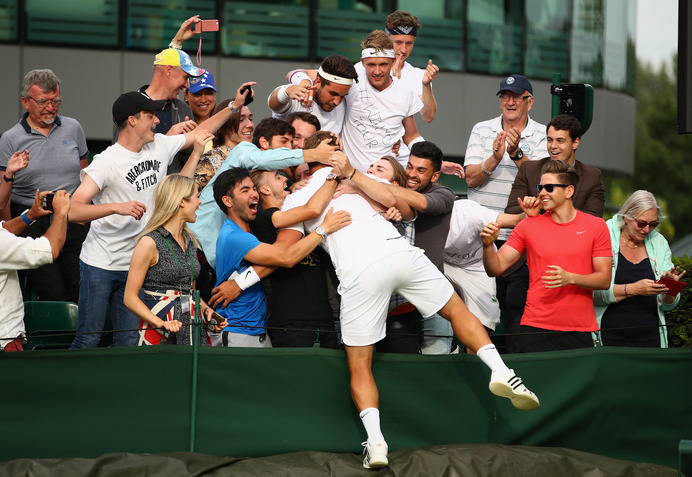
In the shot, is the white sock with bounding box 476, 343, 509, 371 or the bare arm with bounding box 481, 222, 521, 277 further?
the bare arm with bounding box 481, 222, 521, 277

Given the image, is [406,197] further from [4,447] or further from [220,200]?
[4,447]

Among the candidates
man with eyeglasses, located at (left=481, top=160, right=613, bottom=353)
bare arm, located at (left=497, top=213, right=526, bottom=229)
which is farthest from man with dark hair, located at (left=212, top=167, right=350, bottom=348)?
Answer: bare arm, located at (left=497, top=213, right=526, bottom=229)

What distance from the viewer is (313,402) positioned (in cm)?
658

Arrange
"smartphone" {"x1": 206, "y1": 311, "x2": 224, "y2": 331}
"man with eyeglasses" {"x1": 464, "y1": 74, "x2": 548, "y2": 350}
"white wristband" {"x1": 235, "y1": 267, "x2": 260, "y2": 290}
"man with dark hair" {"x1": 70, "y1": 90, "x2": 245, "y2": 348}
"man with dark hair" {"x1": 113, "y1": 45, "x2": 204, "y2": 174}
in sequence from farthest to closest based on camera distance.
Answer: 1. "man with eyeglasses" {"x1": 464, "y1": 74, "x2": 548, "y2": 350}
2. "man with dark hair" {"x1": 113, "y1": 45, "x2": 204, "y2": 174}
3. "man with dark hair" {"x1": 70, "y1": 90, "x2": 245, "y2": 348}
4. "white wristband" {"x1": 235, "y1": 267, "x2": 260, "y2": 290}
5. "smartphone" {"x1": 206, "y1": 311, "x2": 224, "y2": 331}

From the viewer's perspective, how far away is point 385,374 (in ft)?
22.0

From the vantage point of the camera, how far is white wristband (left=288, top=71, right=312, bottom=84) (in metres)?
8.02

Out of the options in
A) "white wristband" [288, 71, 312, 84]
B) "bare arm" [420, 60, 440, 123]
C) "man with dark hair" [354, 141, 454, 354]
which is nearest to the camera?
"man with dark hair" [354, 141, 454, 354]

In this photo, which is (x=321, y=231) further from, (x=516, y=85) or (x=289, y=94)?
(x=516, y=85)

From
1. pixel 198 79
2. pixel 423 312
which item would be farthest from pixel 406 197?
pixel 198 79

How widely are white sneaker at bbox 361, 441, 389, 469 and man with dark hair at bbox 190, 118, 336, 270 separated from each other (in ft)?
6.34

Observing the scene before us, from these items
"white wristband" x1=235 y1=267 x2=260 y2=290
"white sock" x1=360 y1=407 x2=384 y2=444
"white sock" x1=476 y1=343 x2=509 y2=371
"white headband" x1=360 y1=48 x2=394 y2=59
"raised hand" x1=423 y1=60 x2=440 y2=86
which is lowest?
"white sock" x1=360 y1=407 x2=384 y2=444

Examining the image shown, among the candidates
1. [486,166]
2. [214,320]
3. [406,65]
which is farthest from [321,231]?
[406,65]

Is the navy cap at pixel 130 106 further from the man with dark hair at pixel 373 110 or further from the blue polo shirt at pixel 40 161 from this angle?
the man with dark hair at pixel 373 110

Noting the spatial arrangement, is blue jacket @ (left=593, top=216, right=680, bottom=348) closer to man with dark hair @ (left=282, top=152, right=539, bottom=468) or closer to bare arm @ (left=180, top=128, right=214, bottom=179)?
man with dark hair @ (left=282, top=152, right=539, bottom=468)
